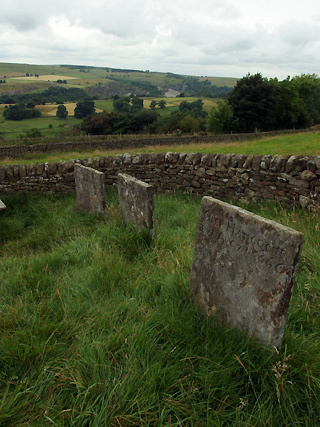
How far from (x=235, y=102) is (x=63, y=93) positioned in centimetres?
8841

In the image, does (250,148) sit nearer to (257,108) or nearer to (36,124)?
(257,108)

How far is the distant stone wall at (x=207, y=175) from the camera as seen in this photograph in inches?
224

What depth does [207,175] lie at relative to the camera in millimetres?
7668

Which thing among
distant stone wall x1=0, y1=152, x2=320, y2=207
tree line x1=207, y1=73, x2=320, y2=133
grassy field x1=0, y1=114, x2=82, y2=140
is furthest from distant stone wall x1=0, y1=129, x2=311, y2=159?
grassy field x1=0, y1=114, x2=82, y2=140

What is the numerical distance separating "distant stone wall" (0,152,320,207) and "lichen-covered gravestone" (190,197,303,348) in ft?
11.5

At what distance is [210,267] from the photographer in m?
2.78

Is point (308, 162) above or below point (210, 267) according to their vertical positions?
above

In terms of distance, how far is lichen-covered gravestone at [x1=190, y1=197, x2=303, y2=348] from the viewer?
7.11ft

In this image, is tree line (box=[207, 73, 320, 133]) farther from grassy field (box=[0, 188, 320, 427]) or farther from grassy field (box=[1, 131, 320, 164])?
grassy field (box=[0, 188, 320, 427])

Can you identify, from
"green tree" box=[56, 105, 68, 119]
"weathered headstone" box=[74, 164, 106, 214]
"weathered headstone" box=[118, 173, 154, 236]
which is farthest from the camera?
"green tree" box=[56, 105, 68, 119]

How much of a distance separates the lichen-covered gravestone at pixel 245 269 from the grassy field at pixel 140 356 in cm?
16

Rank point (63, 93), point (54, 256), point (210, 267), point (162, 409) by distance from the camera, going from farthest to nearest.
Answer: point (63, 93), point (54, 256), point (210, 267), point (162, 409)

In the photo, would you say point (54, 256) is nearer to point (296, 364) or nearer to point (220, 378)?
point (220, 378)

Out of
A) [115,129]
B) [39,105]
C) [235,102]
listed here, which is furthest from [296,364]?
[39,105]
